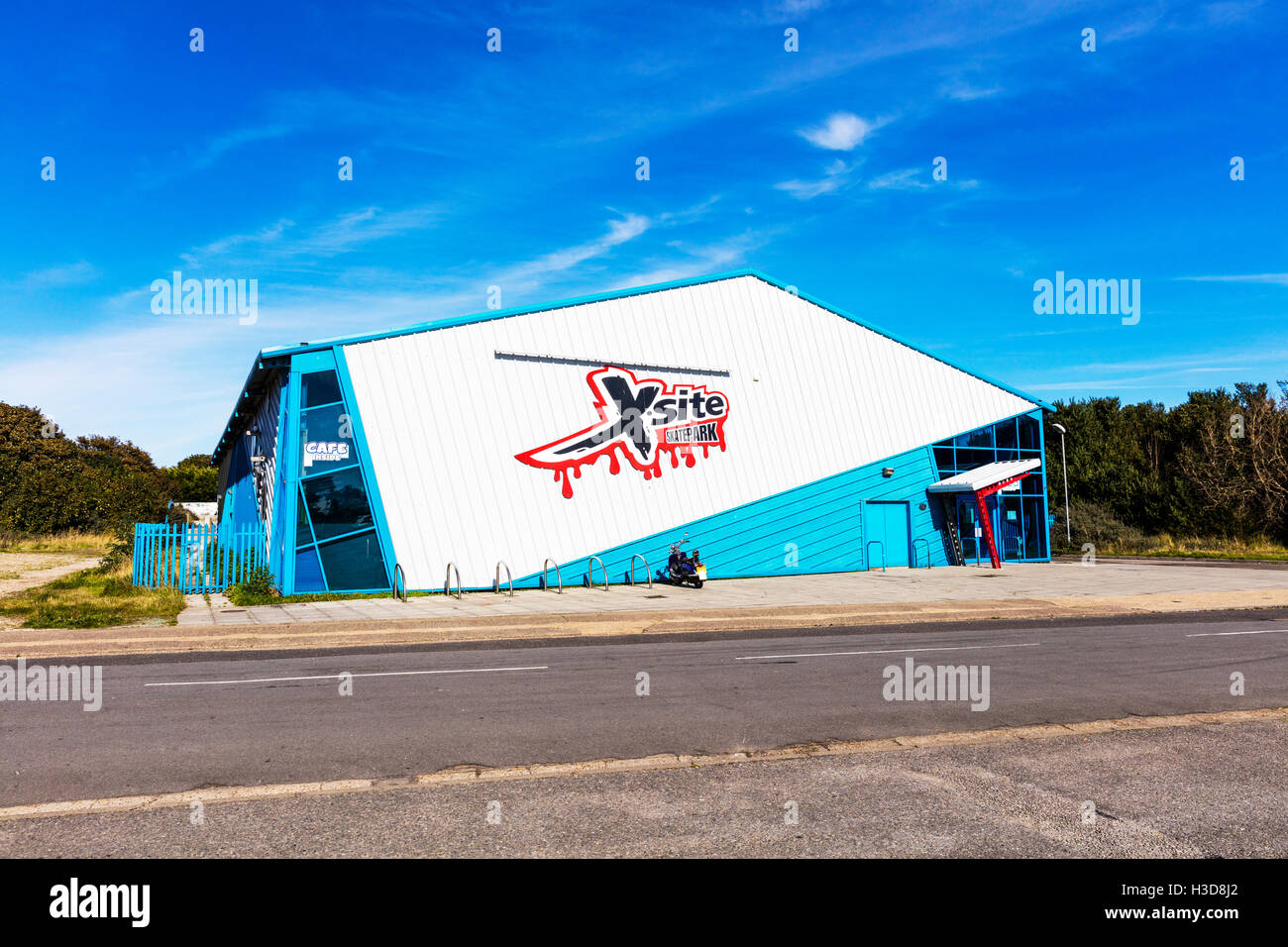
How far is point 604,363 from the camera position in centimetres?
2334

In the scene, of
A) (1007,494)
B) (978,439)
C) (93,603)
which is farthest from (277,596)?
(1007,494)

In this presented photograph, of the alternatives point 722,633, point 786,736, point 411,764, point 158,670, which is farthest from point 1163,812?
point 158,670


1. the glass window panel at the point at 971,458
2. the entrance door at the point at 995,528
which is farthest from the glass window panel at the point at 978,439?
the entrance door at the point at 995,528

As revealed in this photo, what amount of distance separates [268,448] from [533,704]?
18616mm

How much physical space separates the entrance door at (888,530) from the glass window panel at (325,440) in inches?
639

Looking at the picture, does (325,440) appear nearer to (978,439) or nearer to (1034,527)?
(978,439)

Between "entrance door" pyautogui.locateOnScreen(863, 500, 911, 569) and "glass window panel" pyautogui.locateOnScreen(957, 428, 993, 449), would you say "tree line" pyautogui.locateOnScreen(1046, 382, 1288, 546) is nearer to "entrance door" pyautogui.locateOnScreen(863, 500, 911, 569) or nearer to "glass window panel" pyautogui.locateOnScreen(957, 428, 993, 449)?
"glass window panel" pyautogui.locateOnScreen(957, 428, 993, 449)

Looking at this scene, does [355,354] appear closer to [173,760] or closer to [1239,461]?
[173,760]

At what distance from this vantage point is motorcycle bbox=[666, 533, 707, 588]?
73.4 ft

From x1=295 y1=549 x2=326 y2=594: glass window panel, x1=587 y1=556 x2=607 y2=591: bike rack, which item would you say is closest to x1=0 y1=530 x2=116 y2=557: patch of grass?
x1=295 y1=549 x2=326 y2=594: glass window panel

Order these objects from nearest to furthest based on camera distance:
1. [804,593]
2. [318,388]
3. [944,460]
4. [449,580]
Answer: [318,388] < [804,593] < [449,580] < [944,460]

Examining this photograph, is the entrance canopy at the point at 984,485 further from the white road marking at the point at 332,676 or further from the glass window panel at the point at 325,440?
the white road marking at the point at 332,676

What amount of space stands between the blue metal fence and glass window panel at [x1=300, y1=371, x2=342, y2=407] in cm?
351

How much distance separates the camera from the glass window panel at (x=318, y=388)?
19812mm
